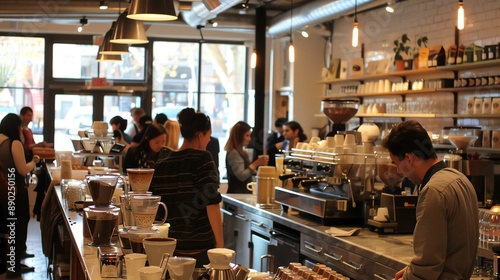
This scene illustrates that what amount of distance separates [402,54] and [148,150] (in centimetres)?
479

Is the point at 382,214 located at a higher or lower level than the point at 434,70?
lower

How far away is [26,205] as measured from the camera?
7605 mm

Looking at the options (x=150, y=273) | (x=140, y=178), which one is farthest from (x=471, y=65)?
(x=150, y=273)

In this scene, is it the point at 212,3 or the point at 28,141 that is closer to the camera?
the point at 212,3

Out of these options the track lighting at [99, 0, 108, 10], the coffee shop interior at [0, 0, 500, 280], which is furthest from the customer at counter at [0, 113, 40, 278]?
the track lighting at [99, 0, 108, 10]

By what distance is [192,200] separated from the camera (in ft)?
13.9

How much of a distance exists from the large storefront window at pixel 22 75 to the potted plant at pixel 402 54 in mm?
6746

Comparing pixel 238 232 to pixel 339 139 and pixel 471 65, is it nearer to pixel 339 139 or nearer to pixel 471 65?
pixel 339 139

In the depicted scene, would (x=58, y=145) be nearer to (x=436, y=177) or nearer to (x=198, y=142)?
(x=198, y=142)

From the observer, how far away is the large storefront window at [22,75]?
1316 centimetres

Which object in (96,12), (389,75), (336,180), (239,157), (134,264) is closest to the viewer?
(134,264)

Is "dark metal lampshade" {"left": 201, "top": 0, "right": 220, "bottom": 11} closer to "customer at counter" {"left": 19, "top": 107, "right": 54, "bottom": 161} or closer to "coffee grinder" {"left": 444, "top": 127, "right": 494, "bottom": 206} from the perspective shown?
"customer at counter" {"left": 19, "top": 107, "right": 54, "bottom": 161}

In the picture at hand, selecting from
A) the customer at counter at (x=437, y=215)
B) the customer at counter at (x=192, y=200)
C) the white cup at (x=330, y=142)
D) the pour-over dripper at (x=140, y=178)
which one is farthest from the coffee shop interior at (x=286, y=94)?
the customer at counter at (x=437, y=215)

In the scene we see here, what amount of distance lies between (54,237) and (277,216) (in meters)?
1.74
